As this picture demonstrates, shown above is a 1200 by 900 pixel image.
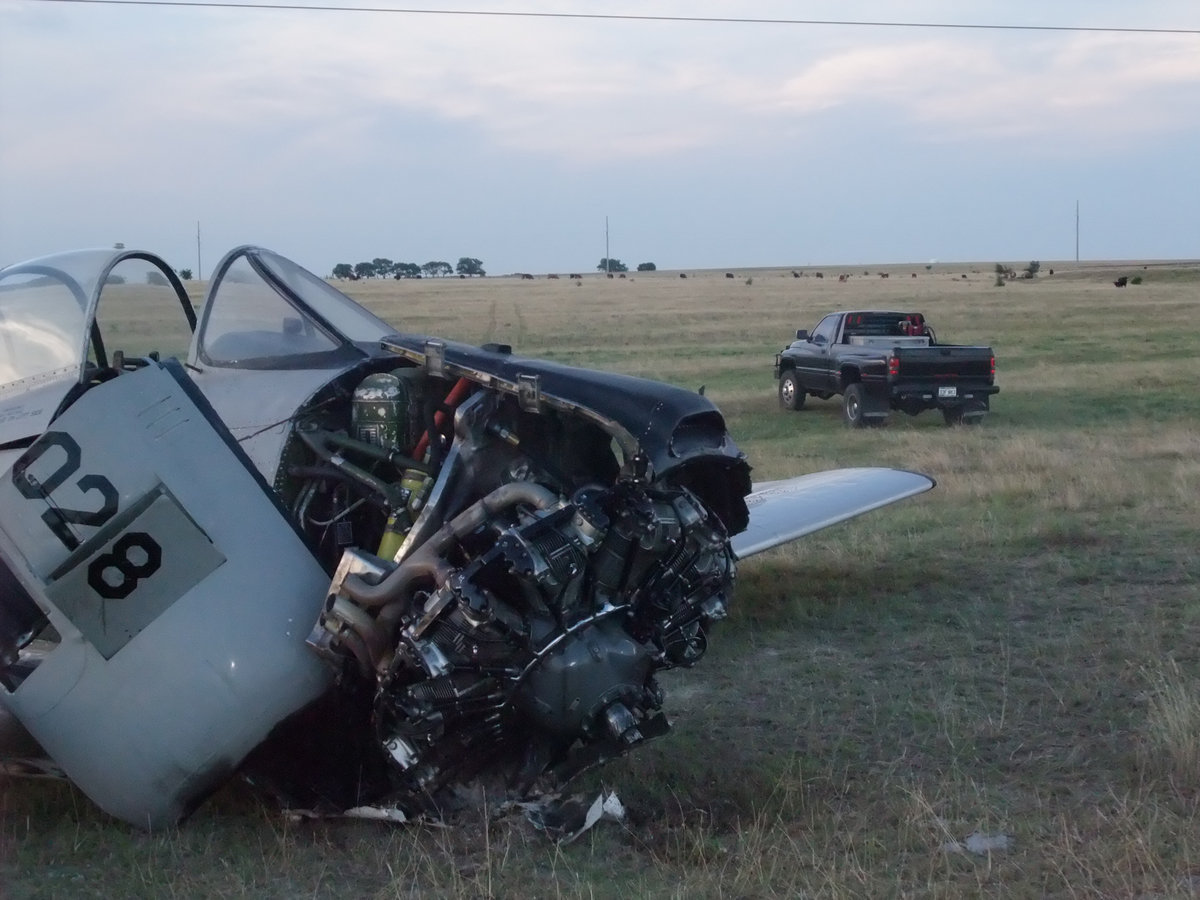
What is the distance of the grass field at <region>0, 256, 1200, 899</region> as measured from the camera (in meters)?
4.19

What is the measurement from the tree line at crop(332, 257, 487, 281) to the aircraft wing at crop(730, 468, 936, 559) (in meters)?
82.6

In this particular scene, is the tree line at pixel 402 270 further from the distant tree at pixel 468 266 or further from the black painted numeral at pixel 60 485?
the black painted numeral at pixel 60 485

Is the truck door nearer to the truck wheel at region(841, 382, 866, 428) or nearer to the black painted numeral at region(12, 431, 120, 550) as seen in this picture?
the truck wheel at region(841, 382, 866, 428)

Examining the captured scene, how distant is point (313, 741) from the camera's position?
16.2 feet

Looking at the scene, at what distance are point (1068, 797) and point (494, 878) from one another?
222 centimetres

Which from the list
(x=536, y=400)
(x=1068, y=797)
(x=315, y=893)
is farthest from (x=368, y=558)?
(x=1068, y=797)

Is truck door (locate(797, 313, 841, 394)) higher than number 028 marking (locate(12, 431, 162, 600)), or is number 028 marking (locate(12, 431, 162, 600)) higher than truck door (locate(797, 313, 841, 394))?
number 028 marking (locate(12, 431, 162, 600))

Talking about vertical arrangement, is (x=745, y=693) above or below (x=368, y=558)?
below

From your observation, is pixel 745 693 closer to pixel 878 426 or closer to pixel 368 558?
pixel 368 558

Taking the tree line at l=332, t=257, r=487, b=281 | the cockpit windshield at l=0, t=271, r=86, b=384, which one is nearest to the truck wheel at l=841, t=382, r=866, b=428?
the cockpit windshield at l=0, t=271, r=86, b=384

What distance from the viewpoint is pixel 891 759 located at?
Answer: 526 centimetres

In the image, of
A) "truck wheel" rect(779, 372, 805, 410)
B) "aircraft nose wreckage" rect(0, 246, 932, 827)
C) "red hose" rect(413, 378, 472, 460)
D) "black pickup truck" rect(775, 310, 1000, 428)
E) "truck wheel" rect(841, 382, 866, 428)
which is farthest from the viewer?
"truck wheel" rect(779, 372, 805, 410)

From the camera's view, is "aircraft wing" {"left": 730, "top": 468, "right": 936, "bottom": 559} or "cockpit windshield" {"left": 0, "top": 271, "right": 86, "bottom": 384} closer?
"cockpit windshield" {"left": 0, "top": 271, "right": 86, "bottom": 384}

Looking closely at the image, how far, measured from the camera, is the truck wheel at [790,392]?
66.5 feet
